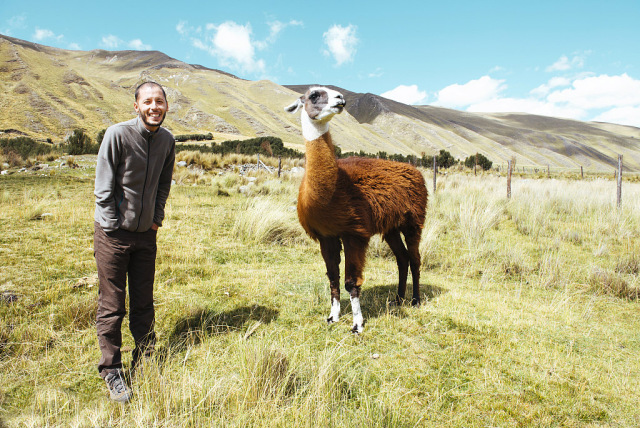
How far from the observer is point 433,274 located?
20.9 ft

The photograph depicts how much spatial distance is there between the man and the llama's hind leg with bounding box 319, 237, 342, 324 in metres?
1.82

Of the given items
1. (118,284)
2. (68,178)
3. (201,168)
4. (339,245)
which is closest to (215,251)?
(339,245)

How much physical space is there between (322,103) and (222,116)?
282 ft

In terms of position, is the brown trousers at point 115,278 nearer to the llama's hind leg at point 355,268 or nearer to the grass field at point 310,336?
the grass field at point 310,336

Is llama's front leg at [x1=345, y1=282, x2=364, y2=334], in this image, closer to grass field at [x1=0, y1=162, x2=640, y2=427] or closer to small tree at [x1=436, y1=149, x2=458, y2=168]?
grass field at [x1=0, y1=162, x2=640, y2=427]

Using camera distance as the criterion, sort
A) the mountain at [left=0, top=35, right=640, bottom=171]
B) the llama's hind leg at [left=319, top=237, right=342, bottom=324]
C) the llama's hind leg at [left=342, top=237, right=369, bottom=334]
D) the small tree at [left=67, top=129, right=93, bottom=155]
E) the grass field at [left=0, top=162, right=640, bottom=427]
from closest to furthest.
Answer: the grass field at [left=0, top=162, right=640, bottom=427] < the llama's hind leg at [left=342, top=237, right=369, bottom=334] < the llama's hind leg at [left=319, top=237, right=342, bottom=324] < the small tree at [left=67, top=129, right=93, bottom=155] < the mountain at [left=0, top=35, right=640, bottom=171]

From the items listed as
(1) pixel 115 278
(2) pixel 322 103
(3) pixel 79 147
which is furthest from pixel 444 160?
(1) pixel 115 278

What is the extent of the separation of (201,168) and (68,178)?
7.34 metres

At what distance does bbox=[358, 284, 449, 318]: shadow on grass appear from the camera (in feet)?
14.5

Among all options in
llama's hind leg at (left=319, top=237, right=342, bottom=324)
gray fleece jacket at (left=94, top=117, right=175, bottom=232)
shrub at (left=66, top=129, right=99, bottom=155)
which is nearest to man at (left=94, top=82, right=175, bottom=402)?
gray fleece jacket at (left=94, top=117, right=175, bottom=232)

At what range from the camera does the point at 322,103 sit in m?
3.41

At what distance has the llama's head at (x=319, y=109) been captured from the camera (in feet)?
10.9

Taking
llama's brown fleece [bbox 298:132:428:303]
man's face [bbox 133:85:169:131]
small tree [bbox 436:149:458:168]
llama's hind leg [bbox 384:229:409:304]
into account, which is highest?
small tree [bbox 436:149:458:168]

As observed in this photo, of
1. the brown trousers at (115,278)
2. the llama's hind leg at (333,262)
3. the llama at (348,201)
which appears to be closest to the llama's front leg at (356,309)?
the llama at (348,201)
